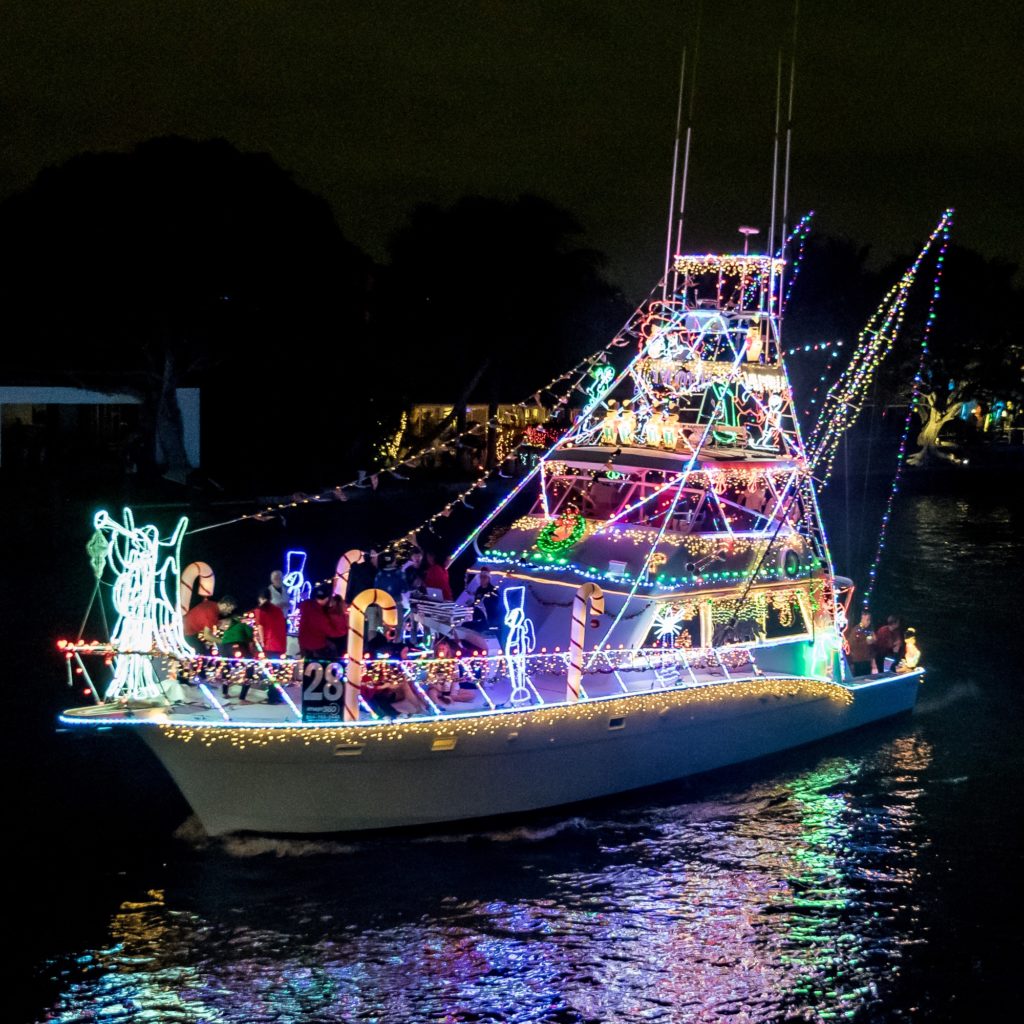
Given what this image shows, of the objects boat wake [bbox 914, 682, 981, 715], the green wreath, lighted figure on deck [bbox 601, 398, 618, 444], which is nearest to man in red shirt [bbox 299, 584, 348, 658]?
the green wreath

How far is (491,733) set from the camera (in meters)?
14.8

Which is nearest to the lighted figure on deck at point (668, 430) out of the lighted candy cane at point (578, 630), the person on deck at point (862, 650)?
the lighted candy cane at point (578, 630)

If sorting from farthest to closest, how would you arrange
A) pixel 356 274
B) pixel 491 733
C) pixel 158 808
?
pixel 356 274 → pixel 158 808 → pixel 491 733

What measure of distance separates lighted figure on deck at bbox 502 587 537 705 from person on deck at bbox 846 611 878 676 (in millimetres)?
5645

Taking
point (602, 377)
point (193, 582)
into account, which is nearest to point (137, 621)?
point (193, 582)

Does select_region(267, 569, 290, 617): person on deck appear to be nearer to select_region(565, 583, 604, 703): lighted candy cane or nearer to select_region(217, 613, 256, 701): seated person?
select_region(217, 613, 256, 701): seated person

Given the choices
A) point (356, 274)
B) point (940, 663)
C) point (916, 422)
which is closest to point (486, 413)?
point (356, 274)

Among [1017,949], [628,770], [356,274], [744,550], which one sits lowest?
[1017,949]

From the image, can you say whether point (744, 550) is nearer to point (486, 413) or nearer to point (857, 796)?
point (857, 796)

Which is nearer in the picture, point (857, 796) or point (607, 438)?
point (857, 796)

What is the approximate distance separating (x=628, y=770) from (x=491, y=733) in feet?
7.52

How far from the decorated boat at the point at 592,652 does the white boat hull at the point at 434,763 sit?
24 mm

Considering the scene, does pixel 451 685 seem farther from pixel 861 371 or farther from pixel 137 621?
pixel 861 371

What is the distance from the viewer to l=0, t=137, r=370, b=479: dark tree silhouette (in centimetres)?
4144
